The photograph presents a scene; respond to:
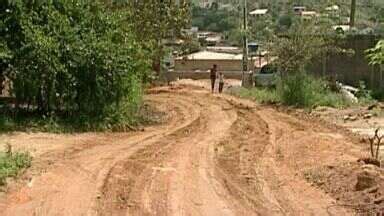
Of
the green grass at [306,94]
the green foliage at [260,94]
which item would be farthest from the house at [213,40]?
the green grass at [306,94]

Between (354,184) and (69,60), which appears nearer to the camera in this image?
(354,184)

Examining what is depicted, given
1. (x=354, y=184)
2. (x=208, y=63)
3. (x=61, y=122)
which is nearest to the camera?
(x=354, y=184)

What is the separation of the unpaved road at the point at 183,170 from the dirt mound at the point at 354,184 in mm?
179

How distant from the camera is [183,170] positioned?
12188 mm

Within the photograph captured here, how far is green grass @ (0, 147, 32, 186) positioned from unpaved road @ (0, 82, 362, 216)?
23 centimetres

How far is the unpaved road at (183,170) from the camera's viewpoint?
31.2ft

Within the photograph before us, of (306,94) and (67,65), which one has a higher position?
(67,65)

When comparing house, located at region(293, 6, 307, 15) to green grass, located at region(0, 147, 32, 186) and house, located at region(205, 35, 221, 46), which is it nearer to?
green grass, located at region(0, 147, 32, 186)

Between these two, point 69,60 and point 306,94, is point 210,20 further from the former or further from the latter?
point 69,60

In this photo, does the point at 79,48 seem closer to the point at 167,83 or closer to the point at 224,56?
the point at 167,83

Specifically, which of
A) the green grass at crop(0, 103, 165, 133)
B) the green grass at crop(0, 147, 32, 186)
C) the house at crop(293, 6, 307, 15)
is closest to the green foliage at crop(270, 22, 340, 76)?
the house at crop(293, 6, 307, 15)

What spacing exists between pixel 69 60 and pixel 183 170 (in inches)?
275

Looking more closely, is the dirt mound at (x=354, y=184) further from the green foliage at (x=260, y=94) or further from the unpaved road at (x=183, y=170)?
the green foliage at (x=260, y=94)

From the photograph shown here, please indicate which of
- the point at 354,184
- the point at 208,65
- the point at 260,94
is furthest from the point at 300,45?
the point at 208,65
